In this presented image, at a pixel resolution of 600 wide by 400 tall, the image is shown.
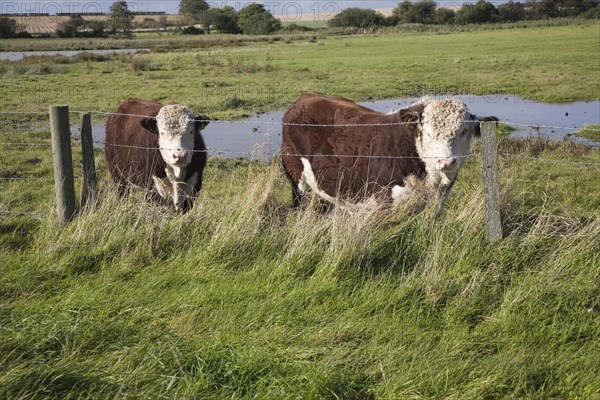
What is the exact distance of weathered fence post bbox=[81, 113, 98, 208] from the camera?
20.7ft

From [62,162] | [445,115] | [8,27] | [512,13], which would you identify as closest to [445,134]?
[445,115]

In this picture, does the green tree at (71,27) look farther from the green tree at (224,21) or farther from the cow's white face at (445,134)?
the cow's white face at (445,134)

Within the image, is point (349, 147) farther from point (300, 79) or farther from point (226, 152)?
point (300, 79)

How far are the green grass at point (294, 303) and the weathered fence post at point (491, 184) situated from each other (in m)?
0.11

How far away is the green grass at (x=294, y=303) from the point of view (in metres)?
3.63

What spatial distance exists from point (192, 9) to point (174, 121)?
353 feet

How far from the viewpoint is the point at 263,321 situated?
4438 mm

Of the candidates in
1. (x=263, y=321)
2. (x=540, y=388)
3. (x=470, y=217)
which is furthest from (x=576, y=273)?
(x=263, y=321)

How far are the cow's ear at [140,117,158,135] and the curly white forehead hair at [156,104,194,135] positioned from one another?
105 mm

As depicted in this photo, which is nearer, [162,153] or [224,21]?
[162,153]

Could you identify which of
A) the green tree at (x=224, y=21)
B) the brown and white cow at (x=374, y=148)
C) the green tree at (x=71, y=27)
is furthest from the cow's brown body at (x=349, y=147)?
the green tree at (x=224, y=21)

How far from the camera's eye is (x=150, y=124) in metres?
7.40

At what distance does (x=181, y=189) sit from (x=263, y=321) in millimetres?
3482

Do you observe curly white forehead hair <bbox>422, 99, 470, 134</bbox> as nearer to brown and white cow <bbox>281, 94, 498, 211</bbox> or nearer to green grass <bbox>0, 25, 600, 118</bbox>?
brown and white cow <bbox>281, 94, 498, 211</bbox>
